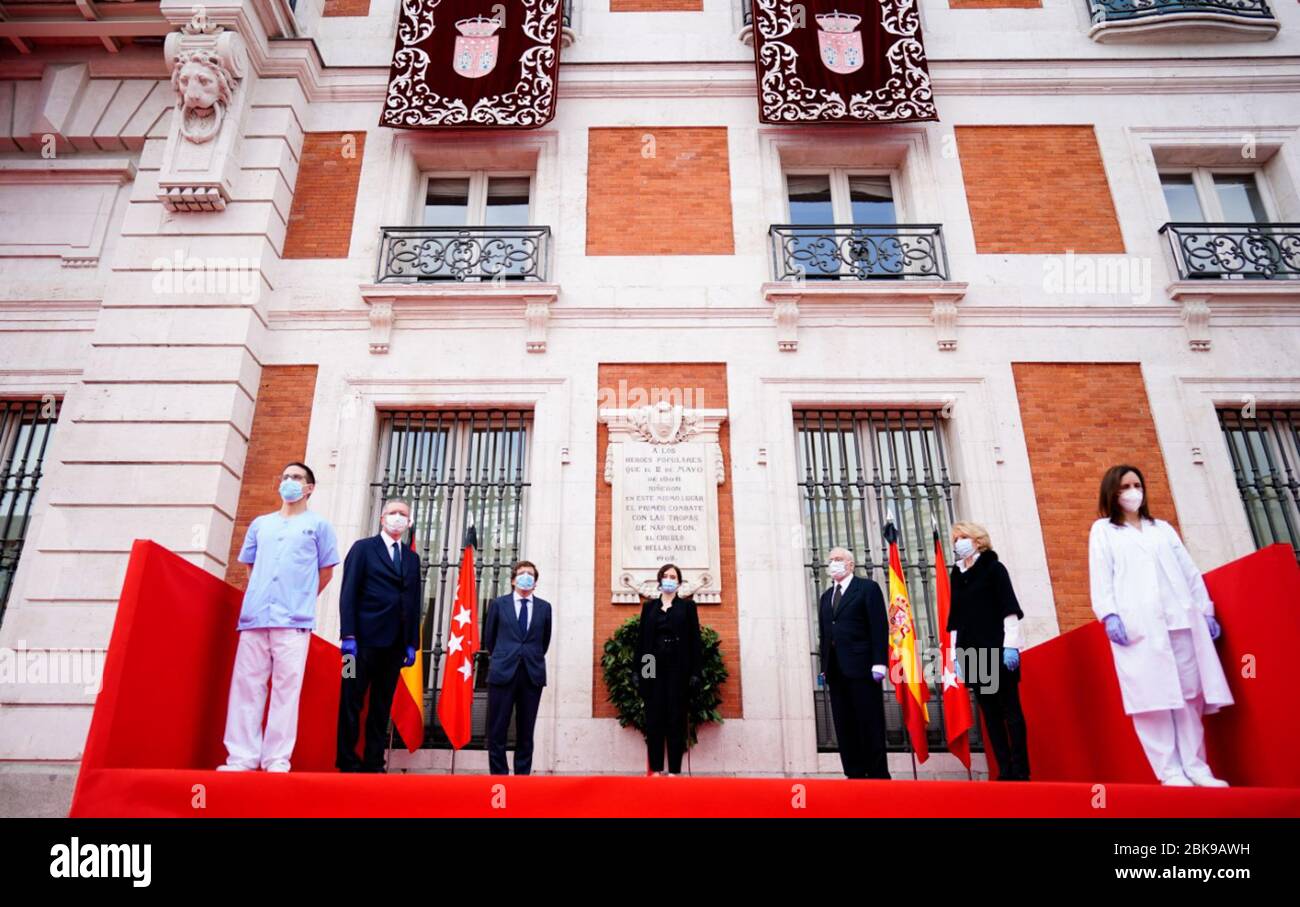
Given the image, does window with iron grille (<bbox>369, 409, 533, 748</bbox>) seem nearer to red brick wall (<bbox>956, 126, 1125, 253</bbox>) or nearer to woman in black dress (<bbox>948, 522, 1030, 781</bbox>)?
woman in black dress (<bbox>948, 522, 1030, 781</bbox>)

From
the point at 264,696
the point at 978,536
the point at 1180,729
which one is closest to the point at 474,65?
the point at 264,696

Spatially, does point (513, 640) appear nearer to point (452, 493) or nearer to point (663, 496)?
point (663, 496)

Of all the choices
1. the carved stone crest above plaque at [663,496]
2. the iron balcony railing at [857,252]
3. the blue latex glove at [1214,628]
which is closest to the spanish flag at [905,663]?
the carved stone crest above plaque at [663,496]

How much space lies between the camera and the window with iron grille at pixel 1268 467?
8.73m

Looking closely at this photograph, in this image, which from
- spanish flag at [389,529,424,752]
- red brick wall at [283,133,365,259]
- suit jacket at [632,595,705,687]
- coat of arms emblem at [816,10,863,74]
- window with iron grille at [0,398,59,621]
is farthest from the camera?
coat of arms emblem at [816,10,863,74]

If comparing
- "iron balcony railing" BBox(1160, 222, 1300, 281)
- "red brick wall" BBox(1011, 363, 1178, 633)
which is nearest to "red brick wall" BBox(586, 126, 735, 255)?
"red brick wall" BBox(1011, 363, 1178, 633)

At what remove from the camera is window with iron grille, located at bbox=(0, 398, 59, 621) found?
28.8 ft

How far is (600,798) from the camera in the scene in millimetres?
4164

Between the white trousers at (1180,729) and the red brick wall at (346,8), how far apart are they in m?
12.1

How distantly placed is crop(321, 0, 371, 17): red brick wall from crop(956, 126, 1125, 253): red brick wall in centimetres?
832

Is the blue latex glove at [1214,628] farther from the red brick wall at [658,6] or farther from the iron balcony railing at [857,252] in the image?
the red brick wall at [658,6]

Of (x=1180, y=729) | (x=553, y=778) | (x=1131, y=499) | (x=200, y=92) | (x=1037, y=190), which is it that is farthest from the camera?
(x=1037, y=190)

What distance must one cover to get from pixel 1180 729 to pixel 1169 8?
1015cm
